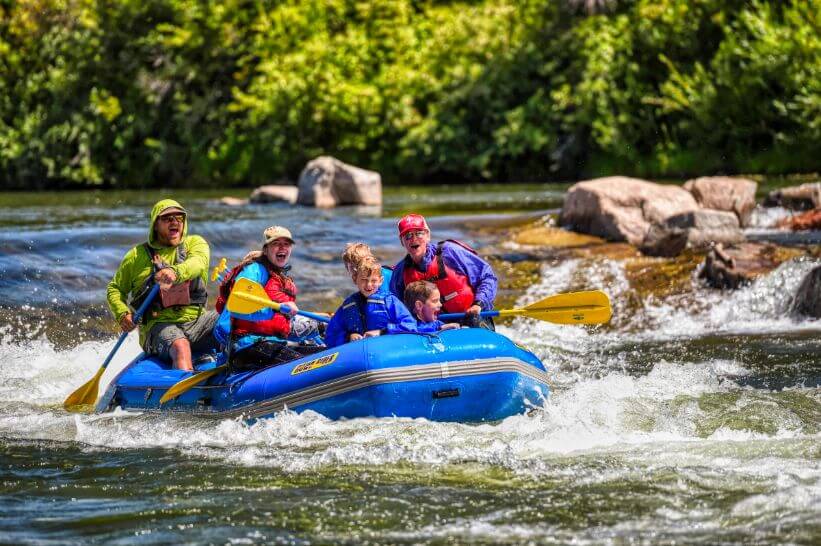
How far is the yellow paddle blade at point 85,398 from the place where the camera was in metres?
7.52

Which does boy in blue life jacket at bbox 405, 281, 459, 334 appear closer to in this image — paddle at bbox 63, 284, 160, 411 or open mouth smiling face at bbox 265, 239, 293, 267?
open mouth smiling face at bbox 265, 239, 293, 267

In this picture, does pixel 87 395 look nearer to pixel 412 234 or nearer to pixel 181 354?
pixel 181 354

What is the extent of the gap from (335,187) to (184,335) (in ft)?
40.4

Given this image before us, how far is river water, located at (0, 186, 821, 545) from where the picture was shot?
452 centimetres

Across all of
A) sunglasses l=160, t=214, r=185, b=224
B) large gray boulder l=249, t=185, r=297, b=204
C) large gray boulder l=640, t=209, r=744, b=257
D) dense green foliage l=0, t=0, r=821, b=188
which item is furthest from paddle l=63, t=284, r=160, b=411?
dense green foliage l=0, t=0, r=821, b=188

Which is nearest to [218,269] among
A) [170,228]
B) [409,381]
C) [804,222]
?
[170,228]

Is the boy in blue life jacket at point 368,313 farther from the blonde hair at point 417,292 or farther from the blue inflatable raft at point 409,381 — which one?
the blue inflatable raft at point 409,381

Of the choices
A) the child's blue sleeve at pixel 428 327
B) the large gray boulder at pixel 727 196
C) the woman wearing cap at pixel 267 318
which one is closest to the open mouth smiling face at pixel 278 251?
the woman wearing cap at pixel 267 318

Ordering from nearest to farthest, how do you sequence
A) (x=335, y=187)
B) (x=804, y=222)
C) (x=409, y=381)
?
1. (x=409, y=381)
2. (x=804, y=222)
3. (x=335, y=187)

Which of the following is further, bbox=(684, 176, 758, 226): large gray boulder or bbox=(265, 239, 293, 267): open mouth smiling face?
bbox=(684, 176, 758, 226): large gray boulder

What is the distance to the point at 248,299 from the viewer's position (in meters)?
6.38

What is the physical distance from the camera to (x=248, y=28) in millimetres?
30562

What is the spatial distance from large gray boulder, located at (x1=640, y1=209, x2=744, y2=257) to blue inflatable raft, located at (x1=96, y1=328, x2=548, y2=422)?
563cm

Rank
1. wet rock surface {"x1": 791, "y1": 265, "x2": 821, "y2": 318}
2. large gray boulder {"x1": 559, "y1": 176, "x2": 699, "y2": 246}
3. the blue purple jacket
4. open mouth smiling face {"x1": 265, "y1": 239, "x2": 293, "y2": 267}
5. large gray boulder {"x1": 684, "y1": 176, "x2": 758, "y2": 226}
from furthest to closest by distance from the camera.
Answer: large gray boulder {"x1": 684, "y1": 176, "x2": 758, "y2": 226} < large gray boulder {"x1": 559, "y1": 176, "x2": 699, "y2": 246} < wet rock surface {"x1": 791, "y1": 265, "x2": 821, "y2": 318} < the blue purple jacket < open mouth smiling face {"x1": 265, "y1": 239, "x2": 293, "y2": 267}
